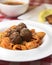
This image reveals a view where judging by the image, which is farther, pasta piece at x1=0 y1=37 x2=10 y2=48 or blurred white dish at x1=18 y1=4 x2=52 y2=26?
blurred white dish at x1=18 y1=4 x2=52 y2=26

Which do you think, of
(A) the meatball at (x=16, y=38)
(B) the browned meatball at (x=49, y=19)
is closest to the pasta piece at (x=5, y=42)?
(A) the meatball at (x=16, y=38)

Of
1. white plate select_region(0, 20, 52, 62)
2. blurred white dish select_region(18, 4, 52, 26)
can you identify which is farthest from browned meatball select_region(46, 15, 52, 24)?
white plate select_region(0, 20, 52, 62)

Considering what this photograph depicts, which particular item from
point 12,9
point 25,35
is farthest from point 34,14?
point 25,35

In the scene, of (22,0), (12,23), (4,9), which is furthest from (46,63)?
(22,0)

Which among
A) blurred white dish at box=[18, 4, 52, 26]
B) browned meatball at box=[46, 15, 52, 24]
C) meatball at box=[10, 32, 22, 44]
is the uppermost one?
meatball at box=[10, 32, 22, 44]

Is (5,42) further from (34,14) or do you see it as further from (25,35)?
(34,14)

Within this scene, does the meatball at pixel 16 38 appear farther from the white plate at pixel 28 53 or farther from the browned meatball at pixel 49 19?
the browned meatball at pixel 49 19

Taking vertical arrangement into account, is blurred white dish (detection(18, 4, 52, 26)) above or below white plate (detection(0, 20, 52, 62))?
below

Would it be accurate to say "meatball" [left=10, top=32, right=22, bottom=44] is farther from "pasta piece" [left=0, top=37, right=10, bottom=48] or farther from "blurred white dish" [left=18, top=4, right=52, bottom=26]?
"blurred white dish" [left=18, top=4, right=52, bottom=26]

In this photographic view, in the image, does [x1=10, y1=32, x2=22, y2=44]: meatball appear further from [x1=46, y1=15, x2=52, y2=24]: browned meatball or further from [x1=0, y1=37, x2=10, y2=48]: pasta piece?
[x1=46, y1=15, x2=52, y2=24]: browned meatball

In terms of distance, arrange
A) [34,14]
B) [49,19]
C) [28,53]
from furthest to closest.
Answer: [34,14] → [49,19] → [28,53]

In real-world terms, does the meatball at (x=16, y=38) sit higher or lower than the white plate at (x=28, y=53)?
higher
